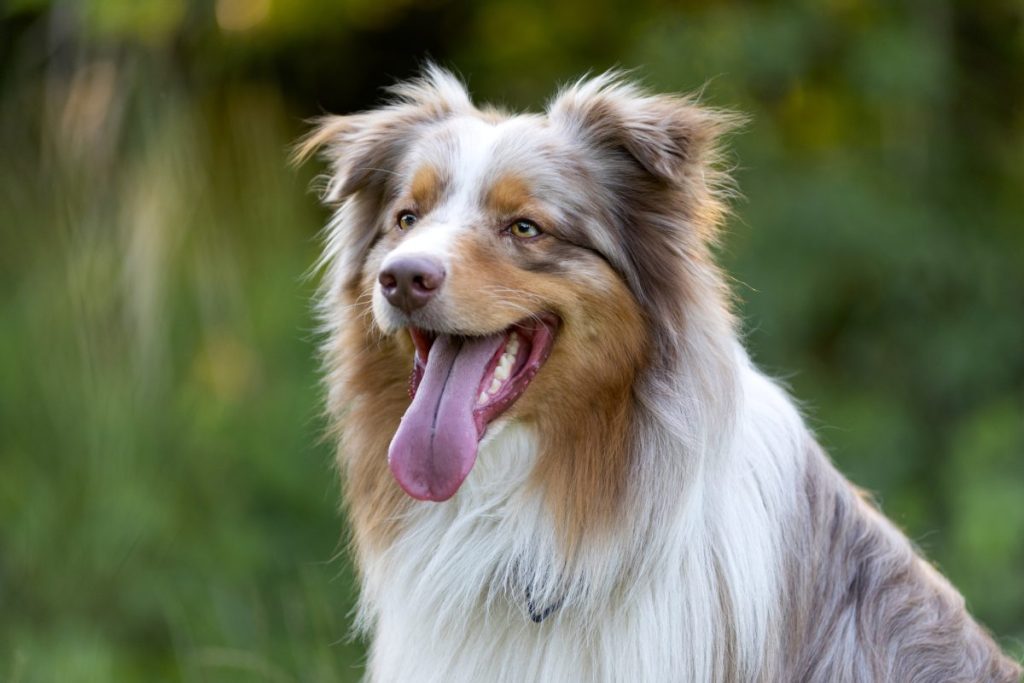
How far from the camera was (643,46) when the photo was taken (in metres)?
8.73

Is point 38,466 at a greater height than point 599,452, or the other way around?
point 599,452

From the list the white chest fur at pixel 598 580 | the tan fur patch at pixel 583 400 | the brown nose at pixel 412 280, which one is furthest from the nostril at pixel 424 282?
the white chest fur at pixel 598 580

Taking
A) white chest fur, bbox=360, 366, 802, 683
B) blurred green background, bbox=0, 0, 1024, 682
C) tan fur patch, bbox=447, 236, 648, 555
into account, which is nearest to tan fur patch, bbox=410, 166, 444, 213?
tan fur patch, bbox=447, 236, 648, 555

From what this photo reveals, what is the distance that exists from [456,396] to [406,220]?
69 cm

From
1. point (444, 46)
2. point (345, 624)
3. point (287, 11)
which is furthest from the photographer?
point (444, 46)

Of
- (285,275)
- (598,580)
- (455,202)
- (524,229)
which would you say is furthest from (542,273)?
(285,275)

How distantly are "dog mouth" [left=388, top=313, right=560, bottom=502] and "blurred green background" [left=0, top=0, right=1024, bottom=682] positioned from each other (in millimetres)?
4394

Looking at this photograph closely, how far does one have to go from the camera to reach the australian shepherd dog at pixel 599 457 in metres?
3.93

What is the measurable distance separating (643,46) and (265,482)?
395cm

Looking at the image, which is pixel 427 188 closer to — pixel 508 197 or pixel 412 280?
pixel 508 197

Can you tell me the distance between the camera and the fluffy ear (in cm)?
411

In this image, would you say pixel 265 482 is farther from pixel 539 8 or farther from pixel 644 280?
pixel 644 280

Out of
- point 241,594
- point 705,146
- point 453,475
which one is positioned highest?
point 705,146

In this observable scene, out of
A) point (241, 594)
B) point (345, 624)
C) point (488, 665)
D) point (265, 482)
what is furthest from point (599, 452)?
point (265, 482)
